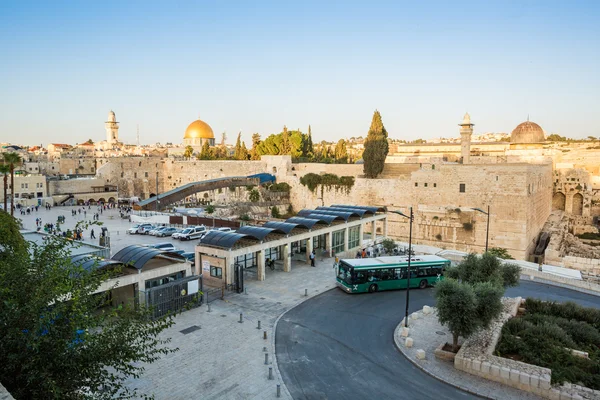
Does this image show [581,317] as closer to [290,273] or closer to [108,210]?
[290,273]

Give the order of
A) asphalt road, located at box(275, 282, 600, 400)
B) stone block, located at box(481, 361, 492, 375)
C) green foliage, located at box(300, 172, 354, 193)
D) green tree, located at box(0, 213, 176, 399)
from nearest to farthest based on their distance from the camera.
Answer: green tree, located at box(0, 213, 176, 399)
asphalt road, located at box(275, 282, 600, 400)
stone block, located at box(481, 361, 492, 375)
green foliage, located at box(300, 172, 354, 193)

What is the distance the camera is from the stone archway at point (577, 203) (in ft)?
150

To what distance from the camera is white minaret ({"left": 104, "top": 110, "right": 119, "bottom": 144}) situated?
84.5 m

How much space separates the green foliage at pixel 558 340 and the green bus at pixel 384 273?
4070mm

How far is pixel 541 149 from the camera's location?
169ft

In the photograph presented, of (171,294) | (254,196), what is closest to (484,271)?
(171,294)

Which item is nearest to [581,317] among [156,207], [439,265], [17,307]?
[439,265]

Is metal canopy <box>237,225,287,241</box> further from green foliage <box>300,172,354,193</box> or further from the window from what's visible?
green foliage <box>300,172,354,193</box>

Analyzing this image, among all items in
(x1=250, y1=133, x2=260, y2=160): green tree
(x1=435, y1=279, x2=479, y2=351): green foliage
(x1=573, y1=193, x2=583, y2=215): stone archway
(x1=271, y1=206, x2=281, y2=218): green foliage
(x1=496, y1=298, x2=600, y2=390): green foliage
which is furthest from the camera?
(x1=250, y1=133, x2=260, y2=160): green tree

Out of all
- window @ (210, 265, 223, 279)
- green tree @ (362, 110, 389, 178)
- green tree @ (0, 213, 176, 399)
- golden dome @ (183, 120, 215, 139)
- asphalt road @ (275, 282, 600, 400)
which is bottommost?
asphalt road @ (275, 282, 600, 400)

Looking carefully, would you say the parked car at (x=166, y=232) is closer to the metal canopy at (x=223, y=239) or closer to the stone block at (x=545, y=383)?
the metal canopy at (x=223, y=239)

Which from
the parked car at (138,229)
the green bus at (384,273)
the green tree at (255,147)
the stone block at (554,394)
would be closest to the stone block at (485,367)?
the stone block at (554,394)

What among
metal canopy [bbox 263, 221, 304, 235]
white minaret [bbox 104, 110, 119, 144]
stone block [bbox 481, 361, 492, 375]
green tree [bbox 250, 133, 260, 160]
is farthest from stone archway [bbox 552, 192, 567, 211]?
white minaret [bbox 104, 110, 119, 144]

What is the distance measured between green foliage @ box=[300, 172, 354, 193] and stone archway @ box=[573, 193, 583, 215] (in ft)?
84.5
